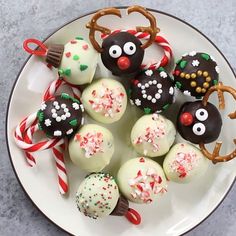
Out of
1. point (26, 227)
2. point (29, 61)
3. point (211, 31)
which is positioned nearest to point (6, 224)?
point (26, 227)

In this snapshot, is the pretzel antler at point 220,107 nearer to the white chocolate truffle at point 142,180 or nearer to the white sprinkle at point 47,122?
the white chocolate truffle at point 142,180

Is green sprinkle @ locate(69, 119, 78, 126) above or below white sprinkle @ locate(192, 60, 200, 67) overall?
below

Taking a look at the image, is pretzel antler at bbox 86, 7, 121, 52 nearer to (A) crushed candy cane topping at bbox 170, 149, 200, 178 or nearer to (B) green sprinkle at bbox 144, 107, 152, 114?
(B) green sprinkle at bbox 144, 107, 152, 114

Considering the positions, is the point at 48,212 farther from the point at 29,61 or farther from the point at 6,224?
the point at 29,61

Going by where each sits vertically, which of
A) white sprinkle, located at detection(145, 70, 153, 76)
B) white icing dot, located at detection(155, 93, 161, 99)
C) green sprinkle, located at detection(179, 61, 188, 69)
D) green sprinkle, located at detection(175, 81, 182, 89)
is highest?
green sprinkle, located at detection(179, 61, 188, 69)

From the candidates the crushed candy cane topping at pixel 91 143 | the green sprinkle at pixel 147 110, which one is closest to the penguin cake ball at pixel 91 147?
the crushed candy cane topping at pixel 91 143

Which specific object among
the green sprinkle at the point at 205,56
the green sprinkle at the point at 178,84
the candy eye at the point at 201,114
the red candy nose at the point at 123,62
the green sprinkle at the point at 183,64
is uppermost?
the green sprinkle at the point at 205,56

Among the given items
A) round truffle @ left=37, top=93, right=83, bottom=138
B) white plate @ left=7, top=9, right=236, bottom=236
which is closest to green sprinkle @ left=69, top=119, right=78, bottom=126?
round truffle @ left=37, top=93, right=83, bottom=138

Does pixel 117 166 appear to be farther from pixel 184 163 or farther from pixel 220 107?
pixel 220 107
